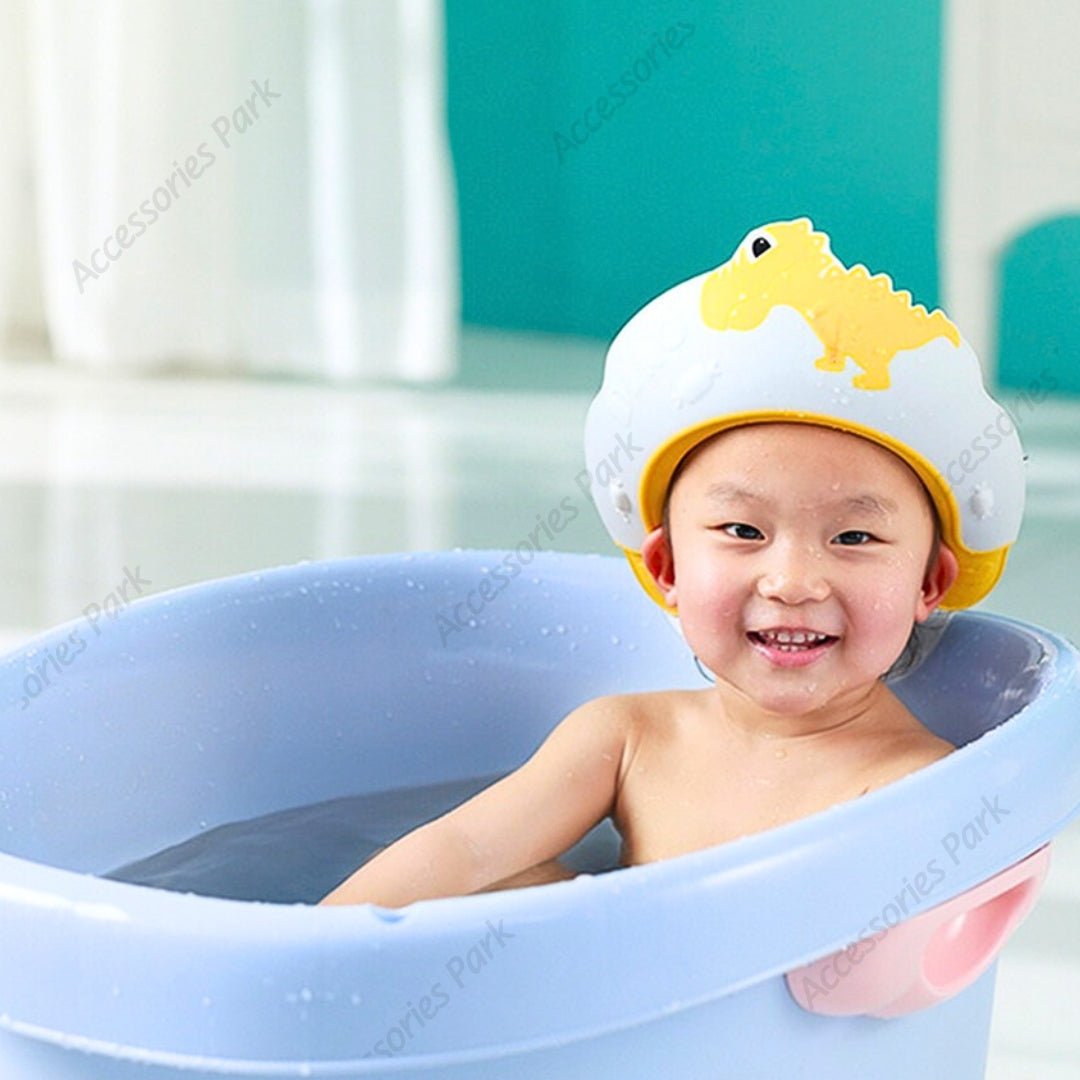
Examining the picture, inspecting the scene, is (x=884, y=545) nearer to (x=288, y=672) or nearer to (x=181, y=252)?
(x=288, y=672)

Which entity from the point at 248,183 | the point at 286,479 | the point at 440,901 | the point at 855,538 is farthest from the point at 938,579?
the point at 248,183

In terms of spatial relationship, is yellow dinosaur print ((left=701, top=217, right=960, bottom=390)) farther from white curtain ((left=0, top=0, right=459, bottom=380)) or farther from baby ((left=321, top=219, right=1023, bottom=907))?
white curtain ((left=0, top=0, right=459, bottom=380))

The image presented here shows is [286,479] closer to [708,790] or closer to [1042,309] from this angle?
[1042,309]

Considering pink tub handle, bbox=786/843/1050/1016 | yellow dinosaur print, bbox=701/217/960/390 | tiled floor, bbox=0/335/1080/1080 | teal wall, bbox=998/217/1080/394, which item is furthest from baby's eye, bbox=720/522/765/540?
teal wall, bbox=998/217/1080/394

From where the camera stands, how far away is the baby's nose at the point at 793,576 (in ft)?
3.86

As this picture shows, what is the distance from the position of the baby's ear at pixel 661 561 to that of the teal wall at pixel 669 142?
213cm

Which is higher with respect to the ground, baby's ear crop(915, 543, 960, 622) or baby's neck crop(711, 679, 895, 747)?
baby's ear crop(915, 543, 960, 622)

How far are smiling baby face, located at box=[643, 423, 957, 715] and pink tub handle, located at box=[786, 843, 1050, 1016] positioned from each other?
162mm

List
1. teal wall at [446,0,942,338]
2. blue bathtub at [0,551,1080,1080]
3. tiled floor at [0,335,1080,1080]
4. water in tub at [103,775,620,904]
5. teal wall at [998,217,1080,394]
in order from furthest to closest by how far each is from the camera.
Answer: teal wall at [446,0,942,338], teal wall at [998,217,1080,394], tiled floor at [0,335,1080,1080], water in tub at [103,775,620,904], blue bathtub at [0,551,1080,1080]

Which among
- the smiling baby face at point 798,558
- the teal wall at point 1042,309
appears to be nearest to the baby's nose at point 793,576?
the smiling baby face at point 798,558

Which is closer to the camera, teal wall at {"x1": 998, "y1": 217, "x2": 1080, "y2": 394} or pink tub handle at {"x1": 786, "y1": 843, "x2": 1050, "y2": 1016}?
pink tub handle at {"x1": 786, "y1": 843, "x2": 1050, "y2": 1016}

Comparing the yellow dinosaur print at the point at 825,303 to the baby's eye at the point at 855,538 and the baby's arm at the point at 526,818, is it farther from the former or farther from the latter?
the baby's arm at the point at 526,818

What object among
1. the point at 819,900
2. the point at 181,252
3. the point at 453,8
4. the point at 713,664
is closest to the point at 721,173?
the point at 453,8

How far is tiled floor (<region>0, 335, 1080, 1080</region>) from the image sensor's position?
2508 millimetres
